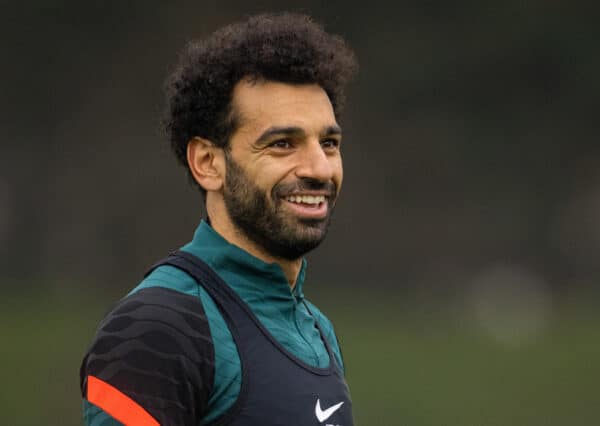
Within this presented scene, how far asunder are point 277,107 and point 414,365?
8585mm

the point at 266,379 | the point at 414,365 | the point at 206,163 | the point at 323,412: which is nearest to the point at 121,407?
the point at 266,379

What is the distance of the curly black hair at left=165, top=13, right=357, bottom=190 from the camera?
2736 millimetres

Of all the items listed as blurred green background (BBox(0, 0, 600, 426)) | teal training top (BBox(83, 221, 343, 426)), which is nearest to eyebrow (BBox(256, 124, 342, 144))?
teal training top (BBox(83, 221, 343, 426))

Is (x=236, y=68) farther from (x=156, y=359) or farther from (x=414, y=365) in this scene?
(x=414, y=365)

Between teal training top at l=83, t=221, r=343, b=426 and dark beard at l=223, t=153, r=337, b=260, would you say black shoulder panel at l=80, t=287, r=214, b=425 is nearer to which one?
teal training top at l=83, t=221, r=343, b=426

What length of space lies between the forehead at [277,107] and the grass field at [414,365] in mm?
6325

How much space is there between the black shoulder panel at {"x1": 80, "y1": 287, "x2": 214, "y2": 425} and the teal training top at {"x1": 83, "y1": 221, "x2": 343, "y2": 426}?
1.4 inches

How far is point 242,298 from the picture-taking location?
2.57 metres

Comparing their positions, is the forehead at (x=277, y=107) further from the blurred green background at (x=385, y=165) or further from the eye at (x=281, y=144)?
the blurred green background at (x=385, y=165)

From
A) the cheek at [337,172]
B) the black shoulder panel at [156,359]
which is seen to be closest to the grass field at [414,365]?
the cheek at [337,172]

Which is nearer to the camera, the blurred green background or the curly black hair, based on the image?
the curly black hair

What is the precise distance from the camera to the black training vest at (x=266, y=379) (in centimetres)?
239

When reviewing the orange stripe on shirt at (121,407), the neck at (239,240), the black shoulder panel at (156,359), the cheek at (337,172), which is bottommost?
the orange stripe on shirt at (121,407)

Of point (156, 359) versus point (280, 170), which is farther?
point (280, 170)
